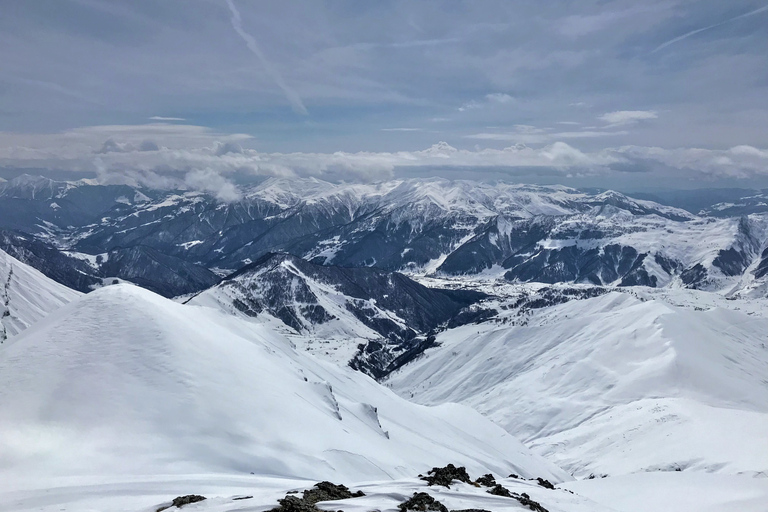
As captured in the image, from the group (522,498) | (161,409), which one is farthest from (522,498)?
(161,409)

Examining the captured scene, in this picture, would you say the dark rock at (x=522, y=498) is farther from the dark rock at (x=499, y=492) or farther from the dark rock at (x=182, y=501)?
the dark rock at (x=182, y=501)

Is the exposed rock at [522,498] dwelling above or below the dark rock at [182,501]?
below

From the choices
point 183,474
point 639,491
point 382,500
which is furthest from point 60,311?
point 639,491

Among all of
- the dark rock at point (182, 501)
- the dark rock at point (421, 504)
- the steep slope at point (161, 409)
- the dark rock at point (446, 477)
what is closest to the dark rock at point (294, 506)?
the dark rock at point (421, 504)

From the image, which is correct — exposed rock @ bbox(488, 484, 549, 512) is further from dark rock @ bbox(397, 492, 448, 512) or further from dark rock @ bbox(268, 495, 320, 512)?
dark rock @ bbox(268, 495, 320, 512)

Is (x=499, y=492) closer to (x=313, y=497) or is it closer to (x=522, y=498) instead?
(x=522, y=498)
